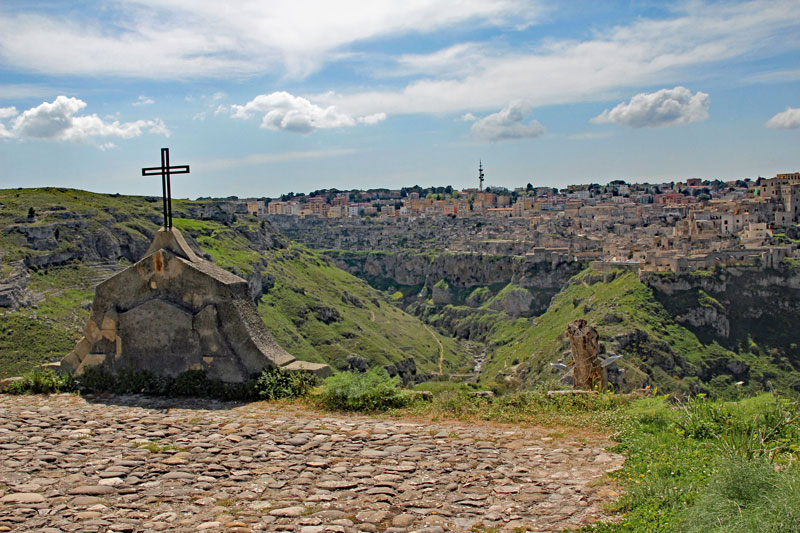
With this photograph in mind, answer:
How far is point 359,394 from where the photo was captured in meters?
8.14

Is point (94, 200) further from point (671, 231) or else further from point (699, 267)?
point (671, 231)

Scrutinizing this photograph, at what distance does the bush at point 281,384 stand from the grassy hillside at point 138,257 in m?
34.4

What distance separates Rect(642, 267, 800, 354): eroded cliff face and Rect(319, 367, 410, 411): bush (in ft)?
209

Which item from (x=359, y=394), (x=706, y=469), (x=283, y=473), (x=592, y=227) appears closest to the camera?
(x=706, y=469)

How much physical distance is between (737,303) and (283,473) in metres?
75.1

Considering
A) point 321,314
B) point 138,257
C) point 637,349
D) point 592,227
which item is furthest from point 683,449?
point 592,227

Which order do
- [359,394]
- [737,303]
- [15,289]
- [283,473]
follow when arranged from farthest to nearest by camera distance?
1. [737,303]
2. [15,289]
3. [359,394]
4. [283,473]

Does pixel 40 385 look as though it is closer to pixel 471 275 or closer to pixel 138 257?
pixel 138 257

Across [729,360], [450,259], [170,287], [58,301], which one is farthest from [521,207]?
[170,287]

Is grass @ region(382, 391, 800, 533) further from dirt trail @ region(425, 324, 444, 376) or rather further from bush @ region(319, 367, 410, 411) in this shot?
dirt trail @ region(425, 324, 444, 376)

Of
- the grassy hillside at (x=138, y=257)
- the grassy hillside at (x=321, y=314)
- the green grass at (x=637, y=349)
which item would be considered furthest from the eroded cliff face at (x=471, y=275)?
the green grass at (x=637, y=349)

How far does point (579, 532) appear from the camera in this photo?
4.43 m

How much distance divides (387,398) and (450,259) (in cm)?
11549

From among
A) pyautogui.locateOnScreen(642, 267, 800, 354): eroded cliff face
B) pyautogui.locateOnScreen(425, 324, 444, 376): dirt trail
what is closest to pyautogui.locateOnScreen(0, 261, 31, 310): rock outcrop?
pyautogui.locateOnScreen(425, 324, 444, 376): dirt trail
